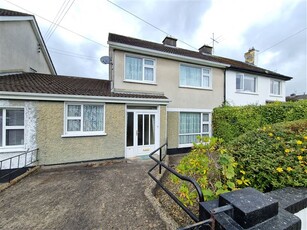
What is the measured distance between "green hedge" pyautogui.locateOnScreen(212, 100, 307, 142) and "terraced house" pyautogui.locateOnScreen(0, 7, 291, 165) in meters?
1.25

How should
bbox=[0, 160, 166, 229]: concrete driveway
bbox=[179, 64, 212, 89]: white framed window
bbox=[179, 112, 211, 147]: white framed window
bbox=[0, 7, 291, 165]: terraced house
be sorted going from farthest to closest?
1. bbox=[179, 64, 212, 89]: white framed window
2. bbox=[179, 112, 211, 147]: white framed window
3. bbox=[0, 7, 291, 165]: terraced house
4. bbox=[0, 160, 166, 229]: concrete driveway

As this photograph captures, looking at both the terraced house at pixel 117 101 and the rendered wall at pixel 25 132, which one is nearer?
the rendered wall at pixel 25 132

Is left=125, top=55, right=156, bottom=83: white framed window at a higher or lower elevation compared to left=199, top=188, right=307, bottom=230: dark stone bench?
higher

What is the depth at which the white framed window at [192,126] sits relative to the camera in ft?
32.1

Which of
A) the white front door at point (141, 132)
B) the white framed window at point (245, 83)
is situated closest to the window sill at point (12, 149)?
the white front door at point (141, 132)

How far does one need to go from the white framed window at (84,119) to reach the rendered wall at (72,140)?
0.70 ft

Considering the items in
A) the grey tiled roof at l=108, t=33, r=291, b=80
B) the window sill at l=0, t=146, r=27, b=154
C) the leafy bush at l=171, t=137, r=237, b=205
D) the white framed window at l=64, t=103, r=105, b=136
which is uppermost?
the grey tiled roof at l=108, t=33, r=291, b=80

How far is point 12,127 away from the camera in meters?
6.11

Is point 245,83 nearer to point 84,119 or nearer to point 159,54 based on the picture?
point 159,54

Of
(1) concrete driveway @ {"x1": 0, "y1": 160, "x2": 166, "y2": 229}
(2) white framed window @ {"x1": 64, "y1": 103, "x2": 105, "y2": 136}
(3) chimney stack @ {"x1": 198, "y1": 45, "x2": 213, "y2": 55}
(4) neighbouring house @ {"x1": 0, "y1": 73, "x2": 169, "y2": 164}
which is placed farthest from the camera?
(3) chimney stack @ {"x1": 198, "y1": 45, "x2": 213, "y2": 55}

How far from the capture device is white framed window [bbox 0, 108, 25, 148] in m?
6.00

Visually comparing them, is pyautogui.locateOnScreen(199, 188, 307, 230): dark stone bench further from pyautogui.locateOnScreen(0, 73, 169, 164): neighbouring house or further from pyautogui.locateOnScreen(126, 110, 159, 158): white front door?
pyautogui.locateOnScreen(126, 110, 159, 158): white front door

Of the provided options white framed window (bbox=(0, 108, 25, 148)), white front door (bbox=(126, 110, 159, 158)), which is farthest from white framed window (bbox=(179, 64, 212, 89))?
white framed window (bbox=(0, 108, 25, 148))

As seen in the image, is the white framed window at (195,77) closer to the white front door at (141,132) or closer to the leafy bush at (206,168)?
the white front door at (141,132)
